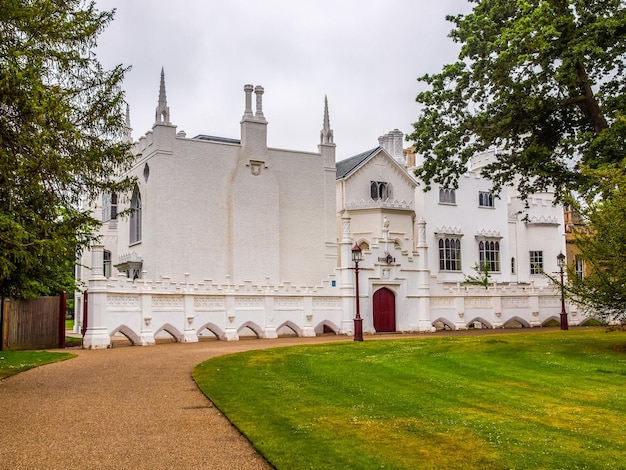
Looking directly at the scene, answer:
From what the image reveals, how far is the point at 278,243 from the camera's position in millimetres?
38312

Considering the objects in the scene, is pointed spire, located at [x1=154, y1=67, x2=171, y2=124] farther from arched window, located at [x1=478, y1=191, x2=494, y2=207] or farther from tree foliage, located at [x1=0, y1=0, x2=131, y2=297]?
arched window, located at [x1=478, y1=191, x2=494, y2=207]

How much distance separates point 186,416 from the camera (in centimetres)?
1005

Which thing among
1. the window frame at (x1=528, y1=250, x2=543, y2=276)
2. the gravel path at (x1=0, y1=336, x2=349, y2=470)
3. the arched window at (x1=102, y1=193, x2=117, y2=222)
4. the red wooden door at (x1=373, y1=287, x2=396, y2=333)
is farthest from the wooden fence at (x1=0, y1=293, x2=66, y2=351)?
the window frame at (x1=528, y1=250, x2=543, y2=276)

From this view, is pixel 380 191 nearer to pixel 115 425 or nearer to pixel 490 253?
pixel 490 253

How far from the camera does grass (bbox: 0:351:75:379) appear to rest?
16475 mm

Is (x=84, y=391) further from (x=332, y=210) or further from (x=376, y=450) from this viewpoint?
(x=332, y=210)

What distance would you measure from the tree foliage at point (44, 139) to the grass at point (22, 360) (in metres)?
3.02

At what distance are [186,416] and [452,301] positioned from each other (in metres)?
28.3

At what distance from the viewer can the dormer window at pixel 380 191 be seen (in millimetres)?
43809

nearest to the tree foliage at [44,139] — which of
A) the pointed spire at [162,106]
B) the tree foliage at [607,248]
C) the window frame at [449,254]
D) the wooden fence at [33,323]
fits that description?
the wooden fence at [33,323]

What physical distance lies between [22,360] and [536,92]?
19311 mm

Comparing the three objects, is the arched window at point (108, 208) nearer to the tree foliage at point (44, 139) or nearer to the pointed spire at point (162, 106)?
the pointed spire at point (162, 106)

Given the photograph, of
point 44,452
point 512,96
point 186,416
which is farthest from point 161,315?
point 44,452

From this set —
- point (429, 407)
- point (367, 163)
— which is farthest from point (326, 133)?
point (429, 407)
